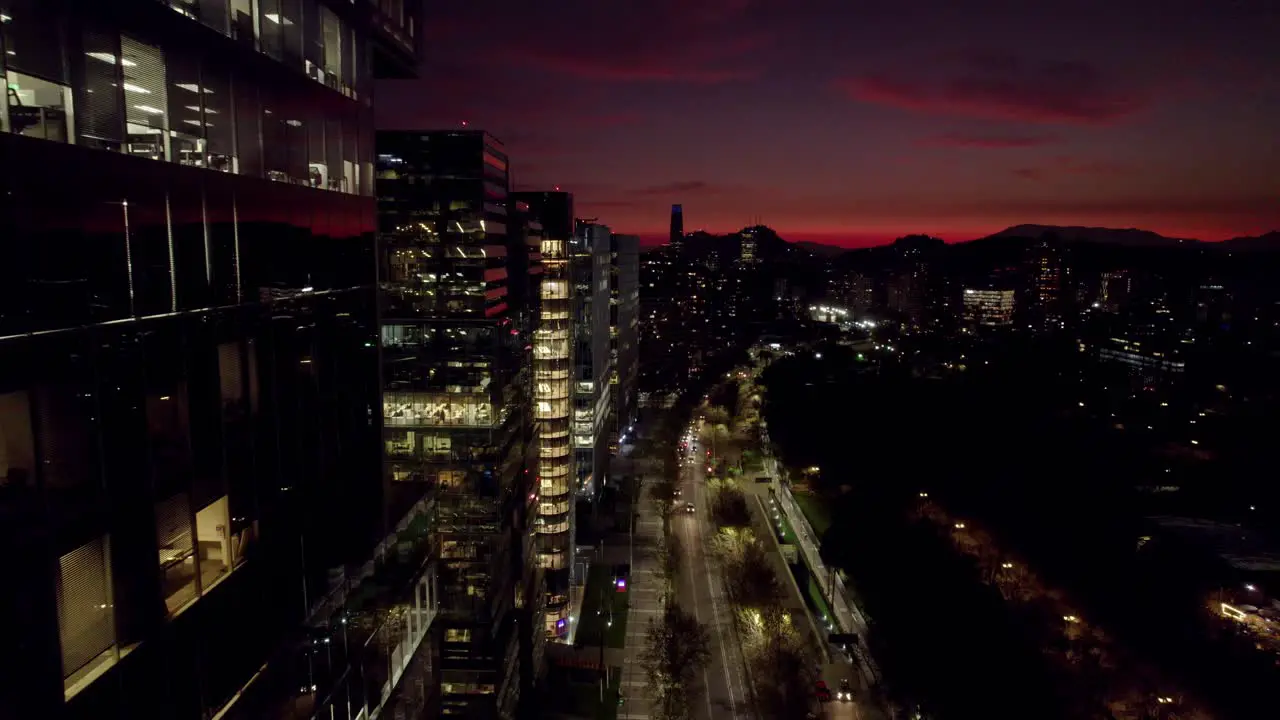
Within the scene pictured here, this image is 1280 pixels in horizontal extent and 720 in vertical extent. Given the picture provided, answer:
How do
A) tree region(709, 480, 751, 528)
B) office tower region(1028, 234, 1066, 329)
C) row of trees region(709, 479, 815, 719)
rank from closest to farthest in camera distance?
row of trees region(709, 479, 815, 719) < tree region(709, 480, 751, 528) < office tower region(1028, 234, 1066, 329)

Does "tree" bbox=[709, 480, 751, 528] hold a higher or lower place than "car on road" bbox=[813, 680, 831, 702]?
higher

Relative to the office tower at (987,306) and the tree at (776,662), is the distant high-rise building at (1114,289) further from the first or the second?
the tree at (776,662)

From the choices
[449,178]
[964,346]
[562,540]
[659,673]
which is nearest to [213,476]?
[449,178]

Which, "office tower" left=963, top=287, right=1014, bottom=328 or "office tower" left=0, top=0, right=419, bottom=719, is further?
"office tower" left=963, top=287, right=1014, bottom=328

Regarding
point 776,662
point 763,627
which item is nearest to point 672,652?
point 776,662

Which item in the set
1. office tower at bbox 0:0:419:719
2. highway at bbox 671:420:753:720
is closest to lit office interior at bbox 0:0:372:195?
office tower at bbox 0:0:419:719

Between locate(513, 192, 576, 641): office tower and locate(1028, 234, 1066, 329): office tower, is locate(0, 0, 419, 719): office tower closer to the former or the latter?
locate(513, 192, 576, 641): office tower
